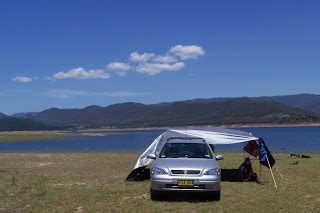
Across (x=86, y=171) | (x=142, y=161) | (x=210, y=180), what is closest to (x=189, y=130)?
(x=142, y=161)

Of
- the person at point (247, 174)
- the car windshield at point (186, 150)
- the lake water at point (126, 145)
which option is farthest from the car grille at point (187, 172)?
the lake water at point (126, 145)

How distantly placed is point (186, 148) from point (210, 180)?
2372mm

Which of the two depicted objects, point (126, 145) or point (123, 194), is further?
point (126, 145)

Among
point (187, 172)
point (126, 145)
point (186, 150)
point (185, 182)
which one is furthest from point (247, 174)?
Result: point (126, 145)

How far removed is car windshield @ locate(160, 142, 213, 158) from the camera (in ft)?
53.7

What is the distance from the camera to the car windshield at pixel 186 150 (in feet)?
53.7

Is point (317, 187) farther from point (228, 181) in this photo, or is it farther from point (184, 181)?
point (184, 181)

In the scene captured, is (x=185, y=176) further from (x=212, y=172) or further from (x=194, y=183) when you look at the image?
(x=212, y=172)

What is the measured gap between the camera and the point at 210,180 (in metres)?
14.5

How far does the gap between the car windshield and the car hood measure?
588 millimetres

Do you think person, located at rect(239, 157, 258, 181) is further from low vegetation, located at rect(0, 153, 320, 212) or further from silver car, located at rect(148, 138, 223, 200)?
silver car, located at rect(148, 138, 223, 200)

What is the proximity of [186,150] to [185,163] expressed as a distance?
1525 mm

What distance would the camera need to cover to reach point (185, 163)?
15109 millimetres

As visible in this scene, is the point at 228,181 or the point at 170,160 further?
the point at 228,181
